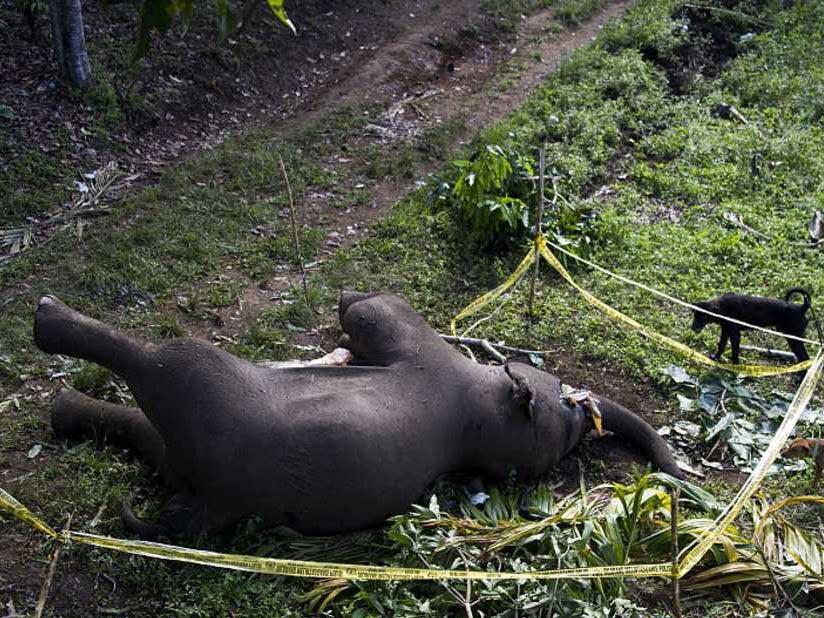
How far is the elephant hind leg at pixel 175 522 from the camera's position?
479 cm

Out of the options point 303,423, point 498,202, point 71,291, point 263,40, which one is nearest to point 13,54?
point 263,40

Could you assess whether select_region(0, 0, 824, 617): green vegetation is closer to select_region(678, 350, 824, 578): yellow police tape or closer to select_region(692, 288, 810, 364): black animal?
select_region(678, 350, 824, 578): yellow police tape

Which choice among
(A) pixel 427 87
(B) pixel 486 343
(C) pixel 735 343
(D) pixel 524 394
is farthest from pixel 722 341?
(A) pixel 427 87

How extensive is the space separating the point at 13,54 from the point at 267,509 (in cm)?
754

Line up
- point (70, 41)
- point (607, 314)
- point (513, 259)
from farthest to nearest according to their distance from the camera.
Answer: point (70, 41), point (513, 259), point (607, 314)

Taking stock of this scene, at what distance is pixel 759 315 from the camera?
6.70 metres

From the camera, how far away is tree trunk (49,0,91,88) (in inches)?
368

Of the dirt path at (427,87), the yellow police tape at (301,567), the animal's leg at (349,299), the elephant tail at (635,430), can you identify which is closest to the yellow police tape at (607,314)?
the elephant tail at (635,430)

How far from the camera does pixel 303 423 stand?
15.7ft

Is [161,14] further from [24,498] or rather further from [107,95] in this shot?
[107,95]

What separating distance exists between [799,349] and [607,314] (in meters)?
1.44

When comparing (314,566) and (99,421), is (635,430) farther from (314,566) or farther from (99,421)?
(99,421)

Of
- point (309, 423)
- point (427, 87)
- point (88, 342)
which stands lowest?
point (427, 87)

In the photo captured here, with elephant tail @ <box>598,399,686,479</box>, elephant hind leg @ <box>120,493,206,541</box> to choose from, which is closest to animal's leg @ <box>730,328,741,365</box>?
elephant tail @ <box>598,399,686,479</box>
